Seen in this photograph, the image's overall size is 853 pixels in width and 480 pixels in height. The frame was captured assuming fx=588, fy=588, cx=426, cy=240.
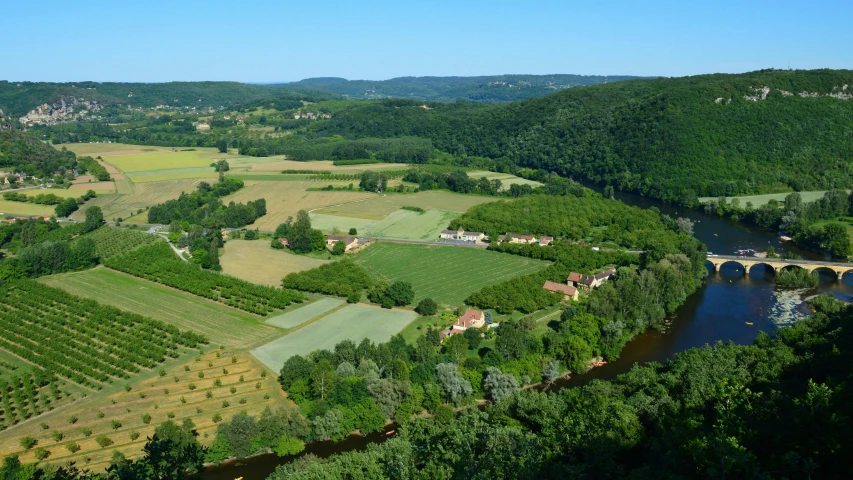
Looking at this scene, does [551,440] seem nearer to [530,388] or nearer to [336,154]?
[530,388]

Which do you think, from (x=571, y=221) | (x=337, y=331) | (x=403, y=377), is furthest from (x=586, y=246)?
(x=403, y=377)

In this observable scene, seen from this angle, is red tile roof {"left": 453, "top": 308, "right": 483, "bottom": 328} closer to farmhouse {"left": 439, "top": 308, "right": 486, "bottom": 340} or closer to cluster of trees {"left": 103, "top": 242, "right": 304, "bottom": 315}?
farmhouse {"left": 439, "top": 308, "right": 486, "bottom": 340}

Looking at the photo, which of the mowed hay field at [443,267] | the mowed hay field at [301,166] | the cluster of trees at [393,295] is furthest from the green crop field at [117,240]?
the mowed hay field at [301,166]

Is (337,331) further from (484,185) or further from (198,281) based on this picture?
(484,185)

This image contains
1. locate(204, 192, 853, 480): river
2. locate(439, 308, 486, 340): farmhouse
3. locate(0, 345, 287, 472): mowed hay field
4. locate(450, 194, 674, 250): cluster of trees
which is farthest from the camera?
locate(450, 194, 674, 250): cluster of trees

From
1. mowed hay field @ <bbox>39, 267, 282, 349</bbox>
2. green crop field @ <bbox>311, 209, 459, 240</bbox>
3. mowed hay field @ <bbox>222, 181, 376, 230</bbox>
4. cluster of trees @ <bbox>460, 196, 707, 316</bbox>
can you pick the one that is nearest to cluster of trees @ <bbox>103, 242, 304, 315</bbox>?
mowed hay field @ <bbox>39, 267, 282, 349</bbox>

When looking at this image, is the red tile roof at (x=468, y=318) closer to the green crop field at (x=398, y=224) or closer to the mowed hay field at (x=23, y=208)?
the green crop field at (x=398, y=224)
